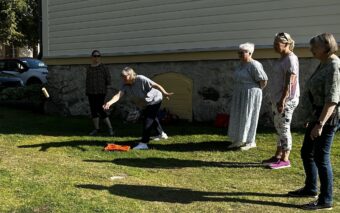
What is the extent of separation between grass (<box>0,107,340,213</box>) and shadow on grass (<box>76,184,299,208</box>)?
0.01m

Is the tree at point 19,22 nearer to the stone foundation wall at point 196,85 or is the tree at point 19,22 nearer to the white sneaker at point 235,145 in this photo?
the stone foundation wall at point 196,85

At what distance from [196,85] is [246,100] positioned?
3.12 meters

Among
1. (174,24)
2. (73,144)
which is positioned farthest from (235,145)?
(174,24)

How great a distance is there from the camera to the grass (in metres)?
5.46

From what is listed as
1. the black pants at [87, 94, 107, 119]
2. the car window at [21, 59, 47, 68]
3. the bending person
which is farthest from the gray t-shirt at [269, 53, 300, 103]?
the car window at [21, 59, 47, 68]

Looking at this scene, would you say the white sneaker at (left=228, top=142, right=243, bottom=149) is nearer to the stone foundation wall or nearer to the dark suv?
the stone foundation wall

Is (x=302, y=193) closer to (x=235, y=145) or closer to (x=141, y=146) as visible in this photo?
(x=235, y=145)

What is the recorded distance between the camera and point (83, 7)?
1301 centimetres

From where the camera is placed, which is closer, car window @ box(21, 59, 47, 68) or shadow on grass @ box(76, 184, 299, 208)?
shadow on grass @ box(76, 184, 299, 208)

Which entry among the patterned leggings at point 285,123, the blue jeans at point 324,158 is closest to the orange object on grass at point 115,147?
the patterned leggings at point 285,123

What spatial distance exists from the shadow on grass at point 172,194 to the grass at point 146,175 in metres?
0.01

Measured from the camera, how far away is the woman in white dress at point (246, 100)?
25.6ft

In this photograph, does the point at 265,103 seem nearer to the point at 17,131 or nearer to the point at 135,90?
the point at 135,90

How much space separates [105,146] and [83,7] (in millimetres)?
5518
